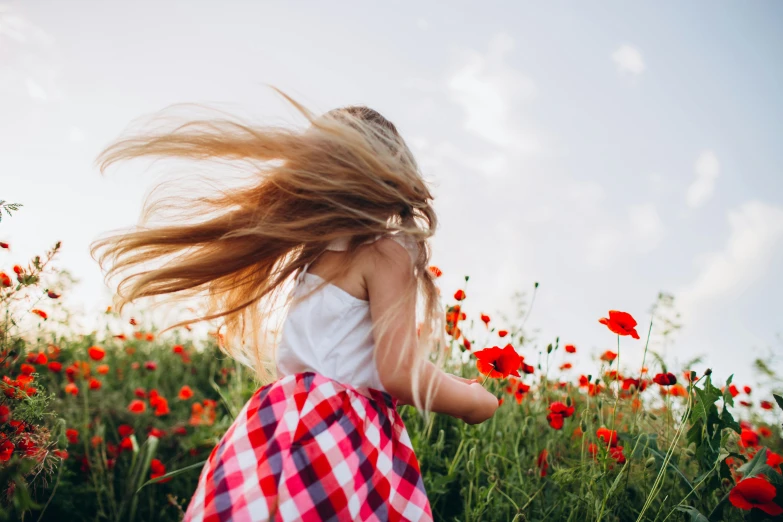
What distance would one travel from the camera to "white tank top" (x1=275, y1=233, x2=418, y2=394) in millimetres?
1457

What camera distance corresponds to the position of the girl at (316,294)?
1.27 meters

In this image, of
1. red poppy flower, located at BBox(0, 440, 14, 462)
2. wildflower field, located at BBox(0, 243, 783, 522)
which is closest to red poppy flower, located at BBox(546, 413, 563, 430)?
wildflower field, located at BBox(0, 243, 783, 522)

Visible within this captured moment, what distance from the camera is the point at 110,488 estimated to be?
8.20 feet

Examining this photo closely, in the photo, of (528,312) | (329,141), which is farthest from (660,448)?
(329,141)

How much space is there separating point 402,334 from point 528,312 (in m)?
1.46

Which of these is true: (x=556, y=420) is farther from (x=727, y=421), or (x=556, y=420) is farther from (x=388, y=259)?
(x=388, y=259)

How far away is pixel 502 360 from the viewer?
1.55 m

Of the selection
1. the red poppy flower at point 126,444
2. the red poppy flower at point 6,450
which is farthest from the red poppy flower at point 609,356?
the red poppy flower at point 126,444

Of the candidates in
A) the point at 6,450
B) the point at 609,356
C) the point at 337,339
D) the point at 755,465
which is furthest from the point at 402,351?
the point at 609,356

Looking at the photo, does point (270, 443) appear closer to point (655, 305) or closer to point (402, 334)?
point (402, 334)

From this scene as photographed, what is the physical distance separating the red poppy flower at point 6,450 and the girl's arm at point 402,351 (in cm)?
105

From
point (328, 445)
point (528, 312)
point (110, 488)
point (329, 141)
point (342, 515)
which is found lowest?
point (110, 488)

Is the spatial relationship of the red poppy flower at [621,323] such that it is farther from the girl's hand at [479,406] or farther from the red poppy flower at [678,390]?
the red poppy flower at [678,390]

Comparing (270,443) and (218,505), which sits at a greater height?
(270,443)
